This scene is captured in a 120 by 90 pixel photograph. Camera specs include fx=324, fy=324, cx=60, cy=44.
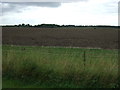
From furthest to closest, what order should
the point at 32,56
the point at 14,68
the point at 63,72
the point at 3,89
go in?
the point at 32,56 → the point at 14,68 → the point at 63,72 → the point at 3,89

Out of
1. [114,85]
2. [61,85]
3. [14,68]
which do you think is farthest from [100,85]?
[14,68]

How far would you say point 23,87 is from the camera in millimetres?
11070

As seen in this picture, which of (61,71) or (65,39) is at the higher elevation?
(65,39)

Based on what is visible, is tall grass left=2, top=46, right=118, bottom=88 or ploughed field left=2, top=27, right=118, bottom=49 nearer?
tall grass left=2, top=46, right=118, bottom=88

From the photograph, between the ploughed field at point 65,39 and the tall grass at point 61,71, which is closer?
the tall grass at point 61,71

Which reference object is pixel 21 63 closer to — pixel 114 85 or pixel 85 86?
pixel 85 86

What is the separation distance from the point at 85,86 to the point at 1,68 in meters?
3.94

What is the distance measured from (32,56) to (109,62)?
3.40m

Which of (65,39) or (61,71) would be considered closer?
(61,71)

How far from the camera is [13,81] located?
39.3 ft

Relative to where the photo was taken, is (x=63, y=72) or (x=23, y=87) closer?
(x=23, y=87)

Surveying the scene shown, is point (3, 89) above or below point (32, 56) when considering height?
below

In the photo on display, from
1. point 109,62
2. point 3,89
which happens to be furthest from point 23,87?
point 109,62

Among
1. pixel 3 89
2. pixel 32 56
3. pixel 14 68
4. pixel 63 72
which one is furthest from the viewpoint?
pixel 32 56
